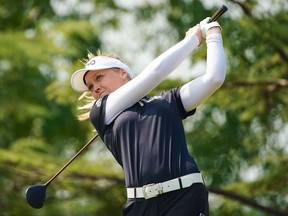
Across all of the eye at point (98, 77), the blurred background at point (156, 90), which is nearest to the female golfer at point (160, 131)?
the eye at point (98, 77)

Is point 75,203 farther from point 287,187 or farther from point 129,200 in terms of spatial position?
point 129,200

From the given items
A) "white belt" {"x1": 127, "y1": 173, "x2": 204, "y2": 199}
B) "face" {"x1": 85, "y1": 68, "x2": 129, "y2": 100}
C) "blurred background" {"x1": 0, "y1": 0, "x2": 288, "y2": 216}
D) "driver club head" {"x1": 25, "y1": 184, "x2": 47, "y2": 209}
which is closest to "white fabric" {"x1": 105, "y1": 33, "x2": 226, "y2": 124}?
"face" {"x1": 85, "y1": 68, "x2": 129, "y2": 100}

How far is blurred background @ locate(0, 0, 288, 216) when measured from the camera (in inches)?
397

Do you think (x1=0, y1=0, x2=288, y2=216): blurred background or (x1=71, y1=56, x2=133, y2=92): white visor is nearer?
(x1=71, y1=56, x2=133, y2=92): white visor

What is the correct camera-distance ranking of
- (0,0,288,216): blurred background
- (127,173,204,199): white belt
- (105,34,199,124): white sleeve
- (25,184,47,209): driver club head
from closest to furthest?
(127,173,204,199): white belt
(105,34,199,124): white sleeve
(25,184,47,209): driver club head
(0,0,288,216): blurred background

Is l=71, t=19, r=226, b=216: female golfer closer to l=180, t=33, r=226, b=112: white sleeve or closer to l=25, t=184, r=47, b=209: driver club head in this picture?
l=180, t=33, r=226, b=112: white sleeve

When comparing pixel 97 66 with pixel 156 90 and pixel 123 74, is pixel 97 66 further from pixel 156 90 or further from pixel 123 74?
pixel 156 90

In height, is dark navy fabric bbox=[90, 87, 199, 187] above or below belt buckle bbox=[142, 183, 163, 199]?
above

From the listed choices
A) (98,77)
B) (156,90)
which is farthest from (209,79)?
(156,90)

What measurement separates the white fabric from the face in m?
0.16

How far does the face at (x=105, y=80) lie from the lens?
15.0 feet

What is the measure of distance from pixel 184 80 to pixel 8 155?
6.84 ft

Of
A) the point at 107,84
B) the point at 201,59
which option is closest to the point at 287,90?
the point at 201,59

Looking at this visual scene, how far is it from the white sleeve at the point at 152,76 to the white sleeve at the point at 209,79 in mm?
94
